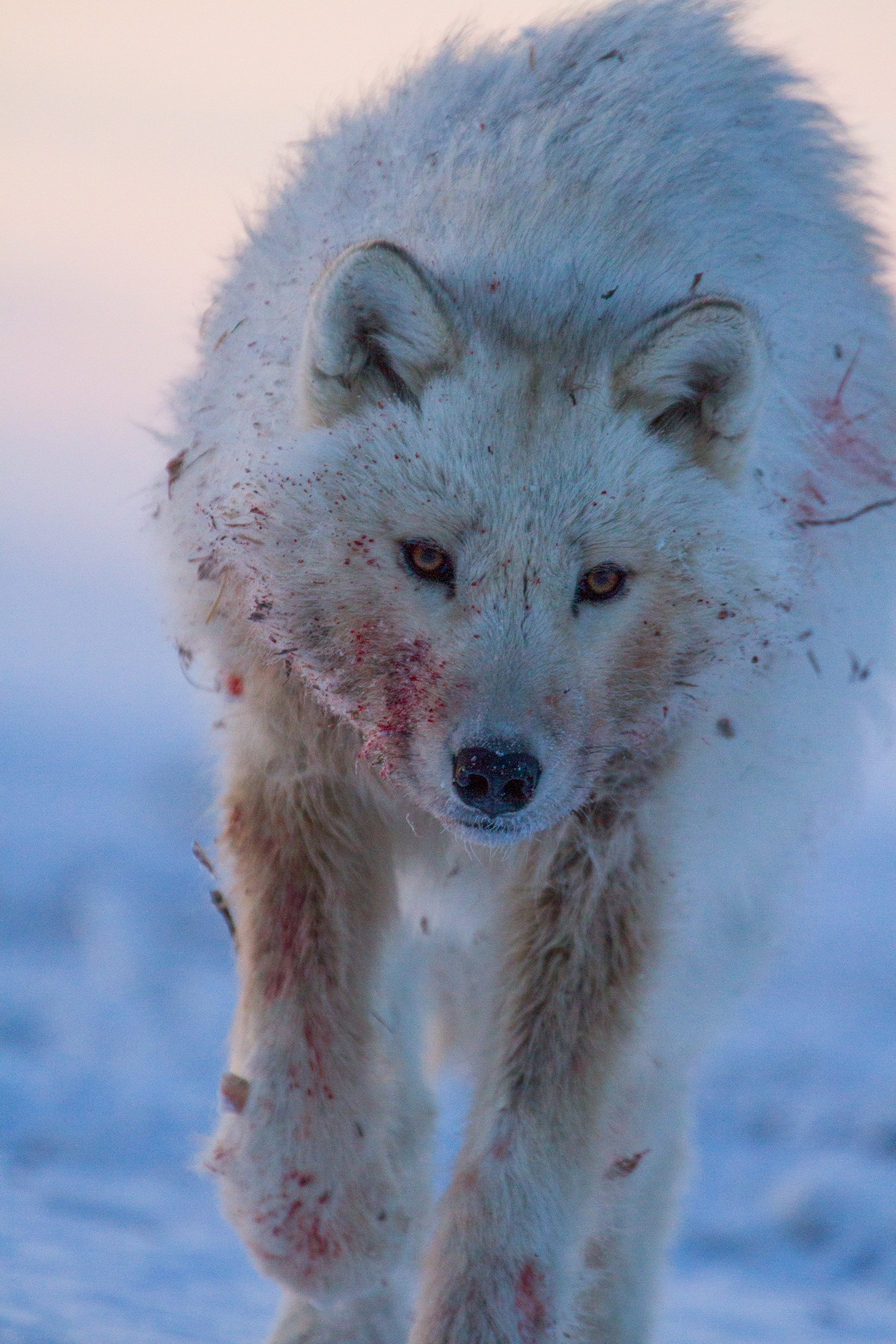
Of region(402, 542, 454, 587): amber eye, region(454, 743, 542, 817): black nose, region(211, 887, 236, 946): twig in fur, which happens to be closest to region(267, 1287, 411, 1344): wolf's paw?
region(211, 887, 236, 946): twig in fur

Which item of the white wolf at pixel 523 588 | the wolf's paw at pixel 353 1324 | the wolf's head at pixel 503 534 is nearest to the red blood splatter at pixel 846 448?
the white wolf at pixel 523 588

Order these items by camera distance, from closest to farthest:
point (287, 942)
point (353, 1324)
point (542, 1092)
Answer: point (542, 1092), point (287, 942), point (353, 1324)

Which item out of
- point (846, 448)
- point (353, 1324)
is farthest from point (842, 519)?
point (353, 1324)

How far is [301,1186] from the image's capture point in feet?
12.1

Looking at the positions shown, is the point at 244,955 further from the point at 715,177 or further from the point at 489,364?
the point at 715,177

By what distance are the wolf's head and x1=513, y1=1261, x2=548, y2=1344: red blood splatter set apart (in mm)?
1140

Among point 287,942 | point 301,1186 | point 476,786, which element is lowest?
point 301,1186

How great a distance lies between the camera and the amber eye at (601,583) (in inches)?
116

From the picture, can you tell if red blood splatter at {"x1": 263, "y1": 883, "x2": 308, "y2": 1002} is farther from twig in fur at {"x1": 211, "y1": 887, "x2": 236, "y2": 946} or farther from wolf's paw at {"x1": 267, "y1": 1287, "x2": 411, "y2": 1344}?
wolf's paw at {"x1": 267, "y1": 1287, "x2": 411, "y2": 1344}

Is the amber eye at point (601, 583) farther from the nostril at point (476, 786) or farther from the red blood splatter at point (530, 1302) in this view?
the red blood splatter at point (530, 1302)

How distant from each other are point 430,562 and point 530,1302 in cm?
177

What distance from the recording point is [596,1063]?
363cm

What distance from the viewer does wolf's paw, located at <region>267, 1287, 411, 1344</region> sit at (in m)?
4.52

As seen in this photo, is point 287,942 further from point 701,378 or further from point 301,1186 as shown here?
Result: point 701,378
